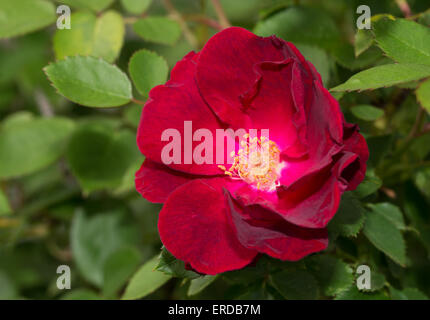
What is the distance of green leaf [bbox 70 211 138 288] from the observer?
3.35ft

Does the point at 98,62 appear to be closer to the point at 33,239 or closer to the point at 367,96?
the point at 367,96

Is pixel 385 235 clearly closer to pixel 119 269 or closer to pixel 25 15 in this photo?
pixel 119 269

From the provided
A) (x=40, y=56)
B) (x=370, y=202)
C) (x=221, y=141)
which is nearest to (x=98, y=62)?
(x=221, y=141)

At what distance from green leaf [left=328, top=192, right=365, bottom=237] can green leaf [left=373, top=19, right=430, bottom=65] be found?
17cm

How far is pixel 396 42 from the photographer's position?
578 millimetres

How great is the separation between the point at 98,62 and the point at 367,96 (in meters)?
0.43

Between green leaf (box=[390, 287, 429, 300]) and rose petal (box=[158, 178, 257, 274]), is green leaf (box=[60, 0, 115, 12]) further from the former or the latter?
green leaf (box=[390, 287, 429, 300])

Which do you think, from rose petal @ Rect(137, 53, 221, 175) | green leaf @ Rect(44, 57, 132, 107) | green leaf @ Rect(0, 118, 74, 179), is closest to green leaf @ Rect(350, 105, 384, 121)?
rose petal @ Rect(137, 53, 221, 175)

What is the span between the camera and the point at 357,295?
26.1 inches

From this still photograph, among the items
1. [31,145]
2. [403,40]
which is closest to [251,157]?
[403,40]

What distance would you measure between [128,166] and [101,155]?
0.21 feet

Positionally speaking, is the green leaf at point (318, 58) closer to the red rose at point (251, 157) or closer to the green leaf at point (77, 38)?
the red rose at point (251, 157)

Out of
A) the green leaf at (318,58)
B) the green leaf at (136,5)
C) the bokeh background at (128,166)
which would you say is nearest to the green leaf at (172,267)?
the bokeh background at (128,166)

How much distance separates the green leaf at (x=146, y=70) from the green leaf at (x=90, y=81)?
2cm
